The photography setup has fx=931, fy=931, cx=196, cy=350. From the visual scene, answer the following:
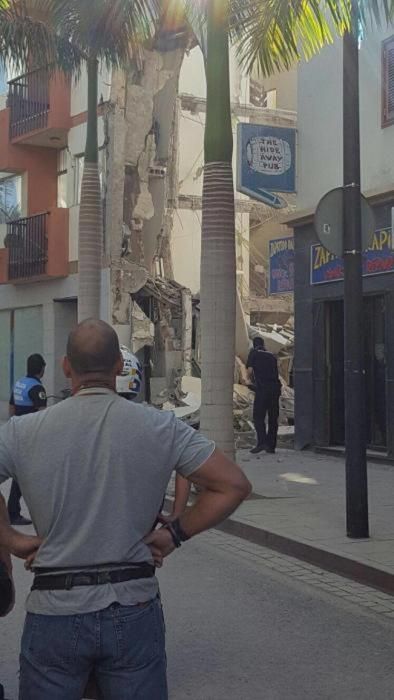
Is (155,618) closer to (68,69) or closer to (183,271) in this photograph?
(68,69)

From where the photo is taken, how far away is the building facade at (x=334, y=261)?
13681 mm

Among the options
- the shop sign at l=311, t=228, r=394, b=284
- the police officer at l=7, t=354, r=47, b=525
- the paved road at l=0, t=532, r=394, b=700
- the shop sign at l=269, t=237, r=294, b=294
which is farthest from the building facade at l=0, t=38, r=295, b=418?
the paved road at l=0, t=532, r=394, b=700

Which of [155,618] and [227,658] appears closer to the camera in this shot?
[155,618]

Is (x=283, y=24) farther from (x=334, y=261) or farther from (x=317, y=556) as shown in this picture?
(x=317, y=556)

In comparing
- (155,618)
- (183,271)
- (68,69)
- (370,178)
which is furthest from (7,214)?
(155,618)

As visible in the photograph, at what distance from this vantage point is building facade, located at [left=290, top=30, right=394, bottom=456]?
44.9ft

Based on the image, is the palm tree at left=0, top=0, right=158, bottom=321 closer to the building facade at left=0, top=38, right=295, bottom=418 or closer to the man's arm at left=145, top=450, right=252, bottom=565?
the building facade at left=0, top=38, right=295, bottom=418

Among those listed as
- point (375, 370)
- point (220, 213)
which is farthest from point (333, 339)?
point (220, 213)

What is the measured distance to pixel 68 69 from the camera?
1625 centimetres

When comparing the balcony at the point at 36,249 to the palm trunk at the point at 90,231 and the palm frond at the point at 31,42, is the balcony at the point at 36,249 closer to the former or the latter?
the palm frond at the point at 31,42

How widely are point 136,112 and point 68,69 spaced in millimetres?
6197

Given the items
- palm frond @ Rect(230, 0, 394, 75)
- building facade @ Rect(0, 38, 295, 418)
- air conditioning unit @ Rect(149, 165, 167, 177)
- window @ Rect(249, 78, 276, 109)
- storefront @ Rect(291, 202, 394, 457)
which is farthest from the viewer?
window @ Rect(249, 78, 276, 109)

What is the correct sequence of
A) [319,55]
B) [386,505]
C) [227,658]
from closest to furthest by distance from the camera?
[227,658]
[386,505]
[319,55]

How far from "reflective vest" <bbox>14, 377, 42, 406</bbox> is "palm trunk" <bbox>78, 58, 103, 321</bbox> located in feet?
18.7
